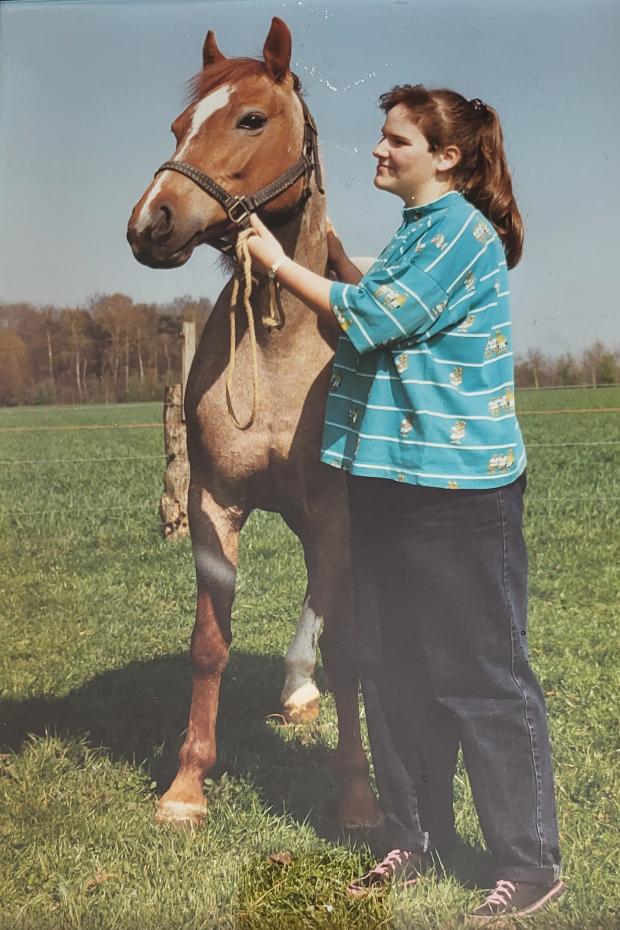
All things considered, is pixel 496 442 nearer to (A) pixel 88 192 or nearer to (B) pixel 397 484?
(B) pixel 397 484

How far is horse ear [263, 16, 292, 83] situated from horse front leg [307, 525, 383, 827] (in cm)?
130

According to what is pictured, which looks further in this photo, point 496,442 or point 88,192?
point 88,192

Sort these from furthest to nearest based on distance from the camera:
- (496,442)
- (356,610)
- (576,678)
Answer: (576,678) < (356,610) < (496,442)

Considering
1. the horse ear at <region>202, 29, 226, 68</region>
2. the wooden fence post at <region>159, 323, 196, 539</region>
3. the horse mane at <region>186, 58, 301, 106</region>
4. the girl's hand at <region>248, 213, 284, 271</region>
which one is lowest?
the wooden fence post at <region>159, 323, 196, 539</region>

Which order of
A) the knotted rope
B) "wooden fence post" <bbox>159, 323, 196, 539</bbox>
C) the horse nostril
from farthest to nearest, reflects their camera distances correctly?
"wooden fence post" <bbox>159, 323, 196, 539</bbox> → the knotted rope → the horse nostril

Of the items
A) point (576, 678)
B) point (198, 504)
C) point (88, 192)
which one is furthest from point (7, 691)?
point (576, 678)

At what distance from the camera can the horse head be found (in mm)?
2527

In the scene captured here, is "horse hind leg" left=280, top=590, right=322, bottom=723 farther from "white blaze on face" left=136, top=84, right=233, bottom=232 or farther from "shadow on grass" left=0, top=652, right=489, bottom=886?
"white blaze on face" left=136, top=84, right=233, bottom=232

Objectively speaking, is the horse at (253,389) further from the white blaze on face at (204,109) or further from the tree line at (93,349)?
the tree line at (93,349)

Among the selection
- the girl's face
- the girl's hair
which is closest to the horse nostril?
the girl's face

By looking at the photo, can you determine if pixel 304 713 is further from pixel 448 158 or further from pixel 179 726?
pixel 448 158

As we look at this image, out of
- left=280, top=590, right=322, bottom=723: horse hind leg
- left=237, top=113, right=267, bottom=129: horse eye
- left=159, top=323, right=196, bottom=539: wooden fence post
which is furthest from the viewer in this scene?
left=280, top=590, right=322, bottom=723: horse hind leg

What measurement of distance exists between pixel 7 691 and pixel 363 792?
4.06 feet

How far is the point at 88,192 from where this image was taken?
9.73 ft
